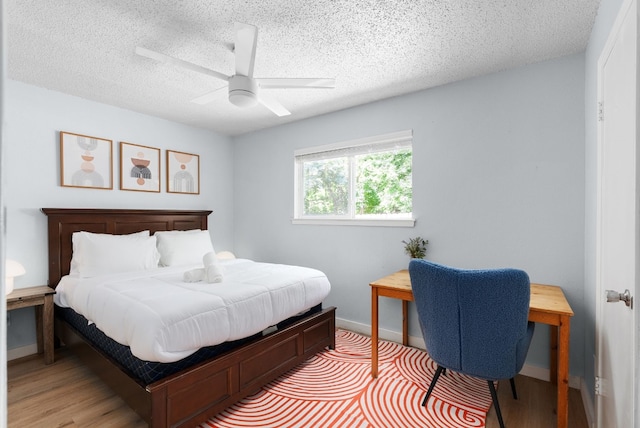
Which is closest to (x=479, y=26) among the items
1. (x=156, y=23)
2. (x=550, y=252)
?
(x=550, y=252)

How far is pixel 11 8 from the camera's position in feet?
5.71

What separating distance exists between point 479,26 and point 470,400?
238 centimetres

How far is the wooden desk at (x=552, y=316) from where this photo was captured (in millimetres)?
1698

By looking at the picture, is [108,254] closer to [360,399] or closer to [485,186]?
[360,399]

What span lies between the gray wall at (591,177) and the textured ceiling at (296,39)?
148mm

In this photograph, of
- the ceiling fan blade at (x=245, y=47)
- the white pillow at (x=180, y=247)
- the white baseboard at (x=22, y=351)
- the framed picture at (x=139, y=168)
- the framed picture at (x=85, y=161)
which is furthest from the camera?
the framed picture at (x=139, y=168)

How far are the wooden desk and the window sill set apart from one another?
17.5 inches

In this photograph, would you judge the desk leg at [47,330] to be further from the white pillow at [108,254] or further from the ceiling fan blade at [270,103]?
the ceiling fan blade at [270,103]

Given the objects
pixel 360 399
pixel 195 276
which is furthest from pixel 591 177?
pixel 195 276

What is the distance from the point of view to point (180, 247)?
3334 millimetres

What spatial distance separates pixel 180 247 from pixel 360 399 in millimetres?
2285

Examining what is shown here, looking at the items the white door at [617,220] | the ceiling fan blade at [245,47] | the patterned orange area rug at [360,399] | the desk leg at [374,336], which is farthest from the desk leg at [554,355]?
the ceiling fan blade at [245,47]

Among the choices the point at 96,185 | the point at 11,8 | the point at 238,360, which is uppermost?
the point at 11,8

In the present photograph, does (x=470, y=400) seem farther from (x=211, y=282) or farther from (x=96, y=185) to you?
(x=96, y=185)
